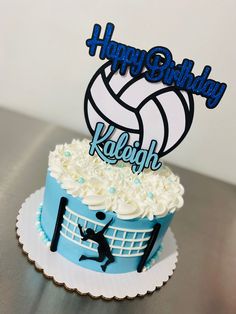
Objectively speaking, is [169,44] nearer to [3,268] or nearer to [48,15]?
[48,15]

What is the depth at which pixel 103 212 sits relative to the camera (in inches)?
43.3

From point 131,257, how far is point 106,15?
3.58 ft

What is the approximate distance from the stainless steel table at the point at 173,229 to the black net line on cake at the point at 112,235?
0.14m

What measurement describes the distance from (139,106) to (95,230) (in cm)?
42

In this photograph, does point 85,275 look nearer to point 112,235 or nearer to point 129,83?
point 112,235

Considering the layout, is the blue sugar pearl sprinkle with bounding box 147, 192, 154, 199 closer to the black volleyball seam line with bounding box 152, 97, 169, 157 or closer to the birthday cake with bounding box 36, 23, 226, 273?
the birthday cake with bounding box 36, 23, 226, 273

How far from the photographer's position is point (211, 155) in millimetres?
2018

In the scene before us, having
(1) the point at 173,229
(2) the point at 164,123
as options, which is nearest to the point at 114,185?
(2) the point at 164,123

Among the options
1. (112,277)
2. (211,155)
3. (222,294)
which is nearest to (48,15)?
(211,155)

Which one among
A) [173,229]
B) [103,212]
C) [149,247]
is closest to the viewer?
[103,212]

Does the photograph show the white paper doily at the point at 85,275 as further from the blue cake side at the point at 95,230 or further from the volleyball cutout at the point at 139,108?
the volleyball cutout at the point at 139,108

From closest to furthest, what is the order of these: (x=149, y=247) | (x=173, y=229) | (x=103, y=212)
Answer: (x=103, y=212), (x=149, y=247), (x=173, y=229)

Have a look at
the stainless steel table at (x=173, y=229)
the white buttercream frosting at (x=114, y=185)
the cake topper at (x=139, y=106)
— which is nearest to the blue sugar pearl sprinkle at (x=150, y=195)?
the white buttercream frosting at (x=114, y=185)

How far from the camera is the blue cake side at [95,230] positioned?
1.12 metres
